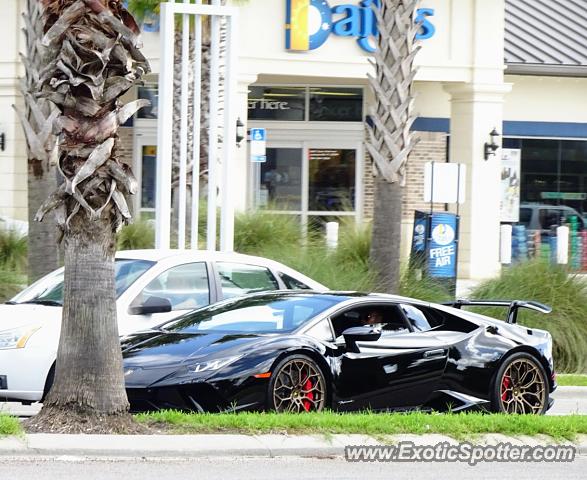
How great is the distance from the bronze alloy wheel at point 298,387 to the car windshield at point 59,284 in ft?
8.30

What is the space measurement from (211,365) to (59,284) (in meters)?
3.11

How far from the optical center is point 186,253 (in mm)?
12727

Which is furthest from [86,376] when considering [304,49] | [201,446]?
[304,49]

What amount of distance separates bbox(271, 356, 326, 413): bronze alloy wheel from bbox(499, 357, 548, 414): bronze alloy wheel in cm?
191

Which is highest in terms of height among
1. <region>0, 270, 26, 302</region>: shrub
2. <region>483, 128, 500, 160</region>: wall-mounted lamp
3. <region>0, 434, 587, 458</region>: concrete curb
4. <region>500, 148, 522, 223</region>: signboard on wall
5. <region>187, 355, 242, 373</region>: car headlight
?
<region>483, 128, 500, 160</region>: wall-mounted lamp

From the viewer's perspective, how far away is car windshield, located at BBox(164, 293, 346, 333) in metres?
10.8

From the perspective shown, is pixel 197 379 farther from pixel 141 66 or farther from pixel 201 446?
pixel 141 66

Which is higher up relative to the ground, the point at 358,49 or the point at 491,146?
the point at 358,49

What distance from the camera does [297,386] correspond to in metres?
10.1

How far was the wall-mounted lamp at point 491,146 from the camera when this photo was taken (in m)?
26.0

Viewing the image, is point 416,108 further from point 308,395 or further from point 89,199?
point 89,199

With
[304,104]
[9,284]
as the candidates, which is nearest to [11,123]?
[304,104]

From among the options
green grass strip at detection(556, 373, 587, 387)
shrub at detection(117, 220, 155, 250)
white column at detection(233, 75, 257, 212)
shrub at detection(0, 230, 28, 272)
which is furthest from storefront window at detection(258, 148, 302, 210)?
green grass strip at detection(556, 373, 587, 387)

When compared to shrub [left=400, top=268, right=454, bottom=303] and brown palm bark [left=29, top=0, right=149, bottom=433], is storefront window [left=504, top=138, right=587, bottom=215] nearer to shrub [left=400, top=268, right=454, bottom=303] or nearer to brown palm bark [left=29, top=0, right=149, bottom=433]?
shrub [left=400, top=268, right=454, bottom=303]
